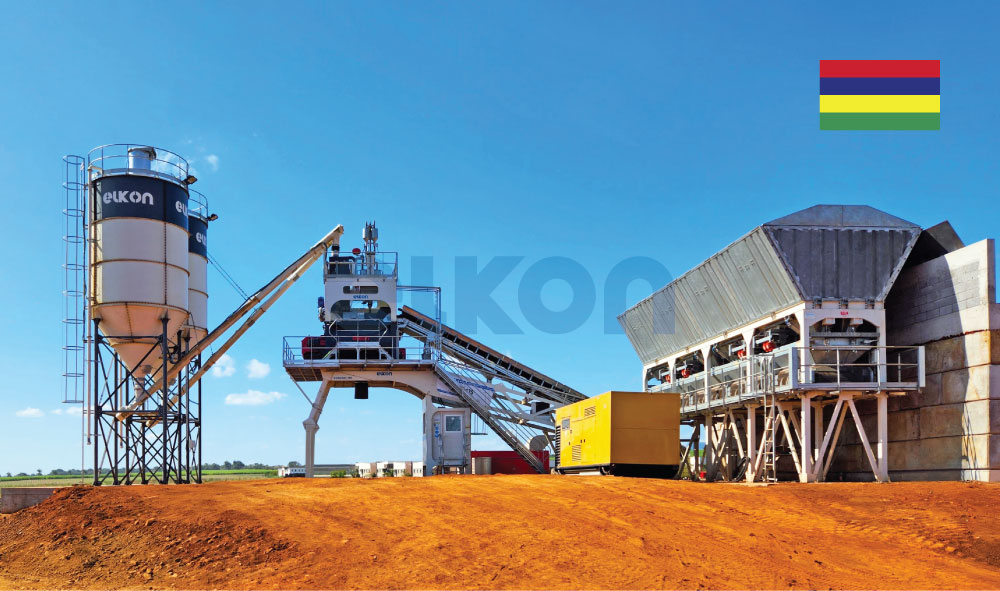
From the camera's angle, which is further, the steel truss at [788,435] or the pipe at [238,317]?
the pipe at [238,317]

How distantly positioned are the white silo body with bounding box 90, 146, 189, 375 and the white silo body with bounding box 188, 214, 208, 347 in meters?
5.77

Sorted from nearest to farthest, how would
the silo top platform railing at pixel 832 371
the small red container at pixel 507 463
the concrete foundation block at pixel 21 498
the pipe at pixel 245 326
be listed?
1. the concrete foundation block at pixel 21 498
2. the silo top platform railing at pixel 832 371
3. the pipe at pixel 245 326
4. the small red container at pixel 507 463

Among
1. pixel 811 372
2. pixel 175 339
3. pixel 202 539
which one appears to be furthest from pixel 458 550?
pixel 175 339

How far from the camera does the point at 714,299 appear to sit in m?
33.3

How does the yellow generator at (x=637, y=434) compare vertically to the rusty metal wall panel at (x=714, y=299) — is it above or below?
below

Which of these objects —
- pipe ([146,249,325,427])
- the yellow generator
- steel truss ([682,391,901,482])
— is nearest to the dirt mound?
steel truss ([682,391,901,482])

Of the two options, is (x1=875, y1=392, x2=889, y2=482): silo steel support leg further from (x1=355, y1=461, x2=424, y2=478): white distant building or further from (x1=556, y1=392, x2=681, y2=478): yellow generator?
(x1=355, y1=461, x2=424, y2=478): white distant building

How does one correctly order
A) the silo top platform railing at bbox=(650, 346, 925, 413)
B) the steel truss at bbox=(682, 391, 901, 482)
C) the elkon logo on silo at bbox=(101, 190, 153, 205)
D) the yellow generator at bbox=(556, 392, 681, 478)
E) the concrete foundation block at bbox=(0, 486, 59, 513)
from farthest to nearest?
1. the elkon logo on silo at bbox=(101, 190, 153, 205)
2. the yellow generator at bbox=(556, 392, 681, 478)
3. the steel truss at bbox=(682, 391, 901, 482)
4. the silo top platform railing at bbox=(650, 346, 925, 413)
5. the concrete foundation block at bbox=(0, 486, 59, 513)

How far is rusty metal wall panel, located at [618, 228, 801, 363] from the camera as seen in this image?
92.0 ft

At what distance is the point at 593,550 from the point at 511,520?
2.67 m

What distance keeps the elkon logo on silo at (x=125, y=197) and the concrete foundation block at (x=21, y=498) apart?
37.4ft

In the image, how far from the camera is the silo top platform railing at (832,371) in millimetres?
25656

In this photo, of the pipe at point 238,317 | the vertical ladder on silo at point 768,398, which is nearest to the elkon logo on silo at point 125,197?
the pipe at point 238,317

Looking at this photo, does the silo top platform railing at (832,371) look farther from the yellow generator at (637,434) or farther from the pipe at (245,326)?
the pipe at (245,326)
